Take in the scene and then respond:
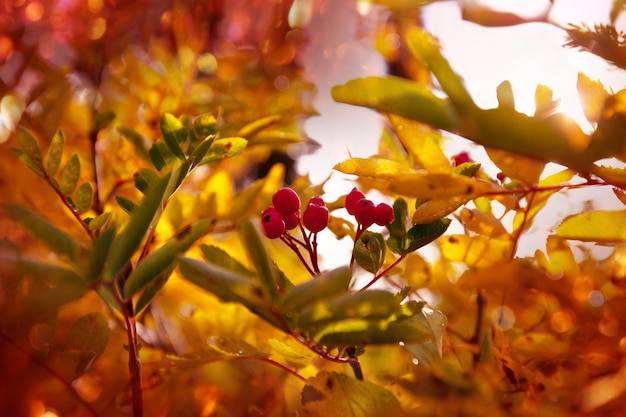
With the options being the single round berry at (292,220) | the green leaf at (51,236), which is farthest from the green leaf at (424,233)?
the green leaf at (51,236)

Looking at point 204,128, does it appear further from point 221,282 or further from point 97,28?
point 97,28

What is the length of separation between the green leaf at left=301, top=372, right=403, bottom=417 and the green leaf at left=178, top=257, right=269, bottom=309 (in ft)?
Answer: 0.42

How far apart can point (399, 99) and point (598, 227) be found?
22 centimetres

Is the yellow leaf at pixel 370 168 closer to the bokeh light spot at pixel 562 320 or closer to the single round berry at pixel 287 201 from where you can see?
the single round berry at pixel 287 201

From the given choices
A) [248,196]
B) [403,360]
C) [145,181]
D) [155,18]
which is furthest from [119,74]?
[403,360]

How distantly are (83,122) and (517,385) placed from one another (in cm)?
68

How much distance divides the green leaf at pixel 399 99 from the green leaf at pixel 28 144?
276 mm

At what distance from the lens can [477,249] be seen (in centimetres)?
49

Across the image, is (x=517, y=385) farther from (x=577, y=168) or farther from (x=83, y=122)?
(x=83, y=122)

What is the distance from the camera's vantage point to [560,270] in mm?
509

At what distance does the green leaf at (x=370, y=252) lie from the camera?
1.18ft

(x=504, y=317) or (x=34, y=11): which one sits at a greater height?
(x=34, y=11)

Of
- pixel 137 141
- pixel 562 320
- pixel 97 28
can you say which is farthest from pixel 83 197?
pixel 97 28

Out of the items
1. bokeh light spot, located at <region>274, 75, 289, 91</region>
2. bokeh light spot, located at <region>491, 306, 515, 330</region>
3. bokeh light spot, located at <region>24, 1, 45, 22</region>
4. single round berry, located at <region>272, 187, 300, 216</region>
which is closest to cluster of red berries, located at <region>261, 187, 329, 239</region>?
single round berry, located at <region>272, 187, 300, 216</region>
